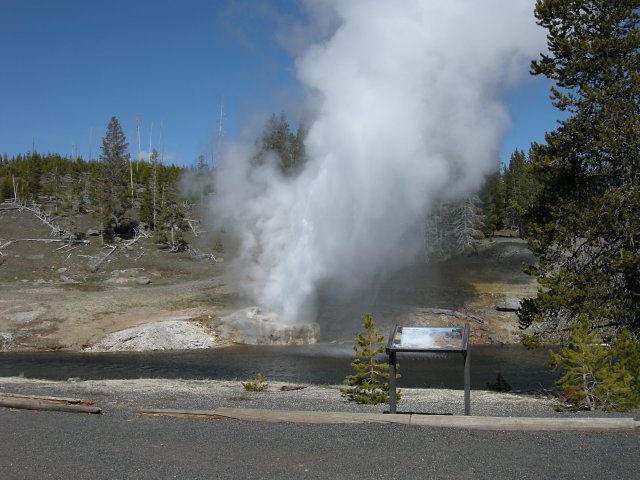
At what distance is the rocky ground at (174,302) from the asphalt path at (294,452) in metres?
23.0

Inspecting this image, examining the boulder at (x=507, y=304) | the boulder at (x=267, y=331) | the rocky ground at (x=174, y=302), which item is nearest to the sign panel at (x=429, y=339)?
the boulder at (x=267, y=331)

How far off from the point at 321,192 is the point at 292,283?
586cm

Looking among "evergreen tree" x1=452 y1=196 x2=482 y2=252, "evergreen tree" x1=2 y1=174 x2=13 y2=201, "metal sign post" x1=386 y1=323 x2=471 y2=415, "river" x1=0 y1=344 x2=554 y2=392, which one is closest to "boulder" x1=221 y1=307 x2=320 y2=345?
"river" x1=0 y1=344 x2=554 y2=392

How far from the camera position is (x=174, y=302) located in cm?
3888

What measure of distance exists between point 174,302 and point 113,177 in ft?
164

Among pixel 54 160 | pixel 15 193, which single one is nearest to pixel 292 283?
pixel 15 193

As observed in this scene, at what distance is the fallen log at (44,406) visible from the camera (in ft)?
35.9

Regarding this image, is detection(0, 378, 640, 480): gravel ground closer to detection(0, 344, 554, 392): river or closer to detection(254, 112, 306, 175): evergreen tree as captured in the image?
detection(0, 344, 554, 392): river

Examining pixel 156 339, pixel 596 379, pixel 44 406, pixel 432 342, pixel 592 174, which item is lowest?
pixel 156 339

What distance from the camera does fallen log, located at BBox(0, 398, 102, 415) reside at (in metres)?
10.9

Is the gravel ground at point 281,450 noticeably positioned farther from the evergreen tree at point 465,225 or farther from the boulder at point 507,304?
the evergreen tree at point 465,225

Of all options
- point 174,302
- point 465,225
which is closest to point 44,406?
point 174,302

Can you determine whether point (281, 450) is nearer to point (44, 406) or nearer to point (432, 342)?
point (432, 342)

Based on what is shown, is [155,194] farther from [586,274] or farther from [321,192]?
[586,274]
